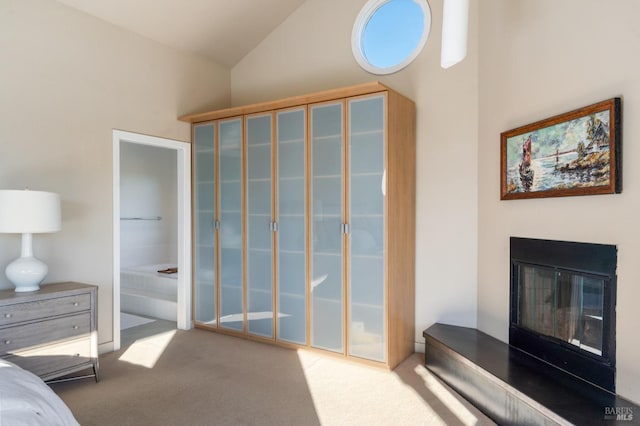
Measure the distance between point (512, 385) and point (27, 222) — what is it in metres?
3.09

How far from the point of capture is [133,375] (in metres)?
2.91

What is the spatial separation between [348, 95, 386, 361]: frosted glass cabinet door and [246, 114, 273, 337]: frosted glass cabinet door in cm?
85

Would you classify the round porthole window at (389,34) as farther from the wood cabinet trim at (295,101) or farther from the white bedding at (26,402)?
the white bedding at (26,402)

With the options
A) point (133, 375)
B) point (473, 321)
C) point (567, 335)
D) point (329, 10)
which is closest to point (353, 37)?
point (329, 10)

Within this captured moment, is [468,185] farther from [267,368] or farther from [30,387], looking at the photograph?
[30,387]

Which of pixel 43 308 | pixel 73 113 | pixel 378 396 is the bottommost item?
pixel 378 396

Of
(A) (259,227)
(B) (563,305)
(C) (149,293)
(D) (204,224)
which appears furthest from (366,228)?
(C) (149,293)

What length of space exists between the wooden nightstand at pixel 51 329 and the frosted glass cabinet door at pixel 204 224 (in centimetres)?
128

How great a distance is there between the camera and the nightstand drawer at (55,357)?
246 cm

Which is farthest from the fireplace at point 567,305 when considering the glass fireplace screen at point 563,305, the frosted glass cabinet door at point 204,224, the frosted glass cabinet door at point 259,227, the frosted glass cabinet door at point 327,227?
the frosted glass cabinet door at point 204,224

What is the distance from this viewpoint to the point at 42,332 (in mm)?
2551

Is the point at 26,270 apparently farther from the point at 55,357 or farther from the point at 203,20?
the point at 203,20

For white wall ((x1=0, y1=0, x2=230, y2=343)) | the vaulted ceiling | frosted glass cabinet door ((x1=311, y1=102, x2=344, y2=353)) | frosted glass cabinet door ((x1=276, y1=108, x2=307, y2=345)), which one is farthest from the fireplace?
white wall ((x1=0, y1=0, x2=230, y2=343))

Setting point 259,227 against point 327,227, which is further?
point 259,227
